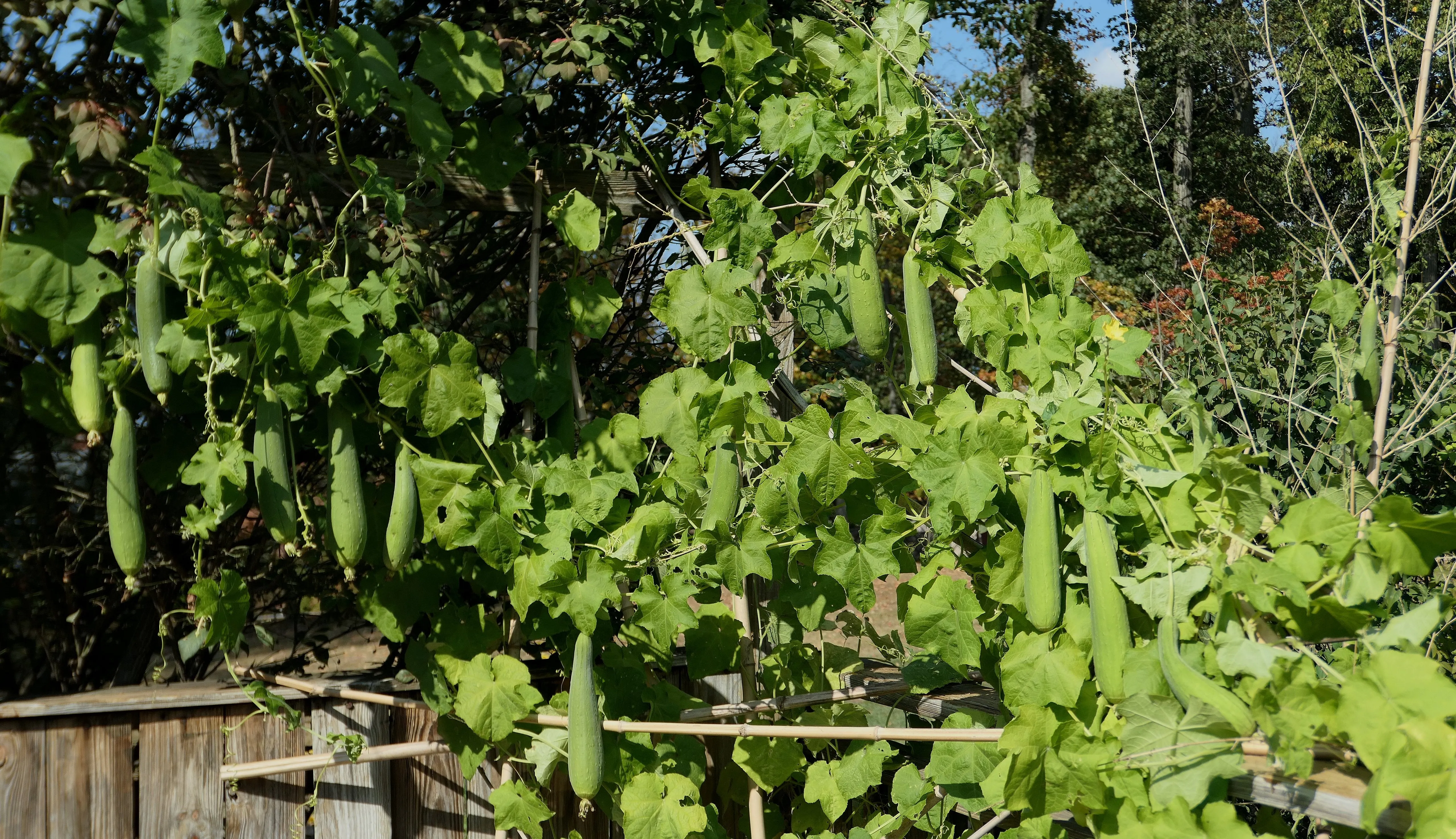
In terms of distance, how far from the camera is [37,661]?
2.19 meters

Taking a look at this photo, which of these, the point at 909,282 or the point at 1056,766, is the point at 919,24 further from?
the point at 1056,766

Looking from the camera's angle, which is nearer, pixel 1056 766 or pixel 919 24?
pixel 1056 766

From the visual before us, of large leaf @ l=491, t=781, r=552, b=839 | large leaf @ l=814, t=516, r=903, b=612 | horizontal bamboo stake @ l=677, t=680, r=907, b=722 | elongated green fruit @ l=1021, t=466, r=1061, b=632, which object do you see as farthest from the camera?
horizontal bamboo stake @ l=677, t=680, r=907, b=722

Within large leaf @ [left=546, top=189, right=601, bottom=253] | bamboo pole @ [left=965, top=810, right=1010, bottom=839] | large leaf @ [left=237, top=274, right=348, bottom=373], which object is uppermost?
large leaf @ [left=546, top=189, right=601, bottom=253]

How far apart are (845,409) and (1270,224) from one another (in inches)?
510

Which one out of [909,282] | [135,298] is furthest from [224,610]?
[909,282]

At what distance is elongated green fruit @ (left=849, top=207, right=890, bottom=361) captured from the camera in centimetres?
194

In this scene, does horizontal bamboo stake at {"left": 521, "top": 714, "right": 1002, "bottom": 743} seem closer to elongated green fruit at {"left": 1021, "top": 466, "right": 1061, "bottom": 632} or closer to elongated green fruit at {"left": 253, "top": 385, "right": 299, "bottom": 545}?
elongated green fruit at {"left": 1021, "top": 466, "right": 1061, "bottom": 632}

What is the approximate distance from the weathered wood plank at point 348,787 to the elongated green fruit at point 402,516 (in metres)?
0.51

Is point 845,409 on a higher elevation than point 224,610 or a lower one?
higher

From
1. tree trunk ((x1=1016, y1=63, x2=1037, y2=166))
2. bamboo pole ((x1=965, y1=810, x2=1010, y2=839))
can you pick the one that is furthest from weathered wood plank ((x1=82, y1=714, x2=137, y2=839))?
tree trunk ((x1=1016, y1=63, x2=1037, y2=166))

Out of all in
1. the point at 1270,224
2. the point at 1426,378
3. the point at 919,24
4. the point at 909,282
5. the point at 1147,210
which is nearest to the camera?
the point at 909,282

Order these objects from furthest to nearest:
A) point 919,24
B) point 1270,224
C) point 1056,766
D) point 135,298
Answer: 1. point 1270,224
2. point 919,24
3. point 135,298
4. point 1056,766

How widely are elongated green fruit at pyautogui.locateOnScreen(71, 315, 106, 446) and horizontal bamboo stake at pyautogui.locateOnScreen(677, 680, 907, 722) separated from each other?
119cm
